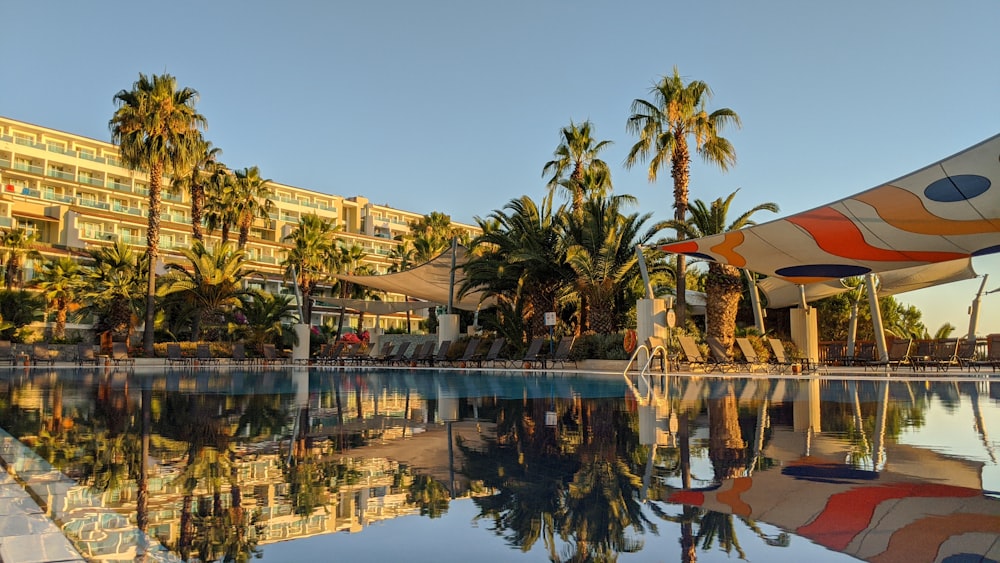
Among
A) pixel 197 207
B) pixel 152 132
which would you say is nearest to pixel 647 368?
pixel 152 132

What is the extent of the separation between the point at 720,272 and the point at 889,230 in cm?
886

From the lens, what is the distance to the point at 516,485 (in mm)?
3668

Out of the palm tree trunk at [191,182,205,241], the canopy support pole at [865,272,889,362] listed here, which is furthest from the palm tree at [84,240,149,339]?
the canopy support pole at [865,272,889,362]

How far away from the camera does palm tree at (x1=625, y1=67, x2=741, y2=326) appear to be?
21516mm

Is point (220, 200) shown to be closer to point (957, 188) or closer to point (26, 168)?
point (26, 168)

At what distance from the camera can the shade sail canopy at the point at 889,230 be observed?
9.64m

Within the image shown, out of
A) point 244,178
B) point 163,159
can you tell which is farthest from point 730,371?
point 244,178

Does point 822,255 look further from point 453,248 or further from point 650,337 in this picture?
point 453,248

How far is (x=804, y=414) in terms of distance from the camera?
291 inches

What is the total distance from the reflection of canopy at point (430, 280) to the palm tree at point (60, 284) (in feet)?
55.8

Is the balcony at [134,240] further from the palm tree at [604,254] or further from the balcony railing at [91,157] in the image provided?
the palm tree at [604,254]

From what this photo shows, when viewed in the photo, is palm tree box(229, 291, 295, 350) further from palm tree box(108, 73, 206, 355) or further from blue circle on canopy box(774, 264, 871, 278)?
blue circle on canopy box(774, 264, 871, 278)

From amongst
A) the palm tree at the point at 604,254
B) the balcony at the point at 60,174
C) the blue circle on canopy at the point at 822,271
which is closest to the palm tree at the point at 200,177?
the palm tree at the point at 604,254

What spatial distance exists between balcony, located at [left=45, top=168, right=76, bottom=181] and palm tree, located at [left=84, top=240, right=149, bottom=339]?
23799mm
